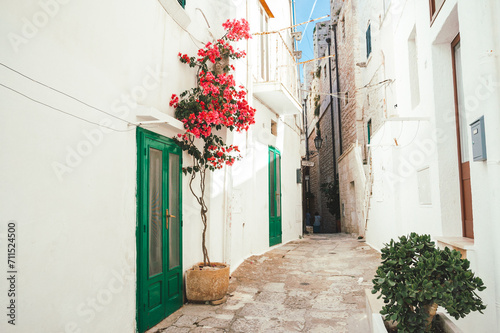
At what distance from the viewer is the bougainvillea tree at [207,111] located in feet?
17.4

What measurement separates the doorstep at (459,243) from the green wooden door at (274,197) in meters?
6.22

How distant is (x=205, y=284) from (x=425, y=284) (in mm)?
3336

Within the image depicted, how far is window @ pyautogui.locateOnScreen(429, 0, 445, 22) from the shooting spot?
171 inches

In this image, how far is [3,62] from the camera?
2623mm

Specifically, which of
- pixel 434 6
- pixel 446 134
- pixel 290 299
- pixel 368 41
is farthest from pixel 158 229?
pixel 368 41

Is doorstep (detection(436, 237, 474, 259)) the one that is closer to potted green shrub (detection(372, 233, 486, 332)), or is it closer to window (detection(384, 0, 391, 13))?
potted green shrub (detection(372, 233, 486, 332))

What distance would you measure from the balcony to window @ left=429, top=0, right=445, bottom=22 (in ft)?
15.1

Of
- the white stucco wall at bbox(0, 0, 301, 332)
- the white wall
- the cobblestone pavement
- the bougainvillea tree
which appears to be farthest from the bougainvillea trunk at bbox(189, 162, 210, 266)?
the white wall

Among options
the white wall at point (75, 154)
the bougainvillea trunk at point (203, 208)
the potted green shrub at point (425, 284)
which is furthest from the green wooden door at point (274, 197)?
the potted green shrub at point (425, 284)

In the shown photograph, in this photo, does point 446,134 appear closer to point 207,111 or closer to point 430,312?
point 430,312

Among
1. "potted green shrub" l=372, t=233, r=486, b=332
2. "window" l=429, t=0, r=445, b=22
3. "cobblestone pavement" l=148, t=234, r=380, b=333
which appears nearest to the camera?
"potted green shrub" l=372, t=233, r=486, b=332

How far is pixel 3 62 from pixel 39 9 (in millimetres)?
582

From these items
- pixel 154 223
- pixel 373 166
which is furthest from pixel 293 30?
pixel 154 223

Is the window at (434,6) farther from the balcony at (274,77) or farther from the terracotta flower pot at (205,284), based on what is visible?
the balcony at (274,77)
